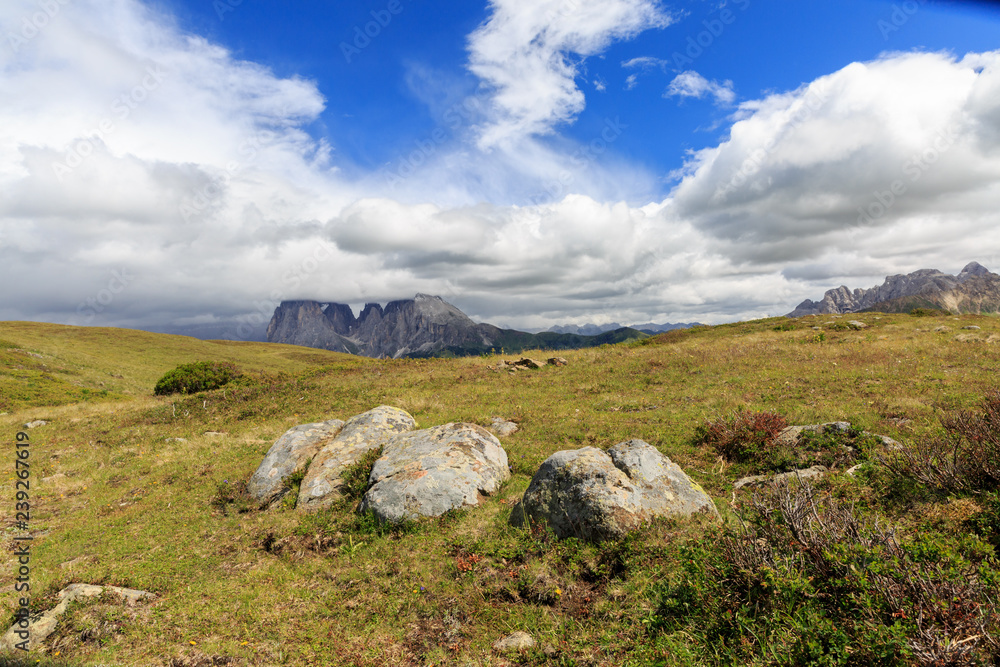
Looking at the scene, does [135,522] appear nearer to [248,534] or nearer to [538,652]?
[248,534]

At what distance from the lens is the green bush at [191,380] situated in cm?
3759

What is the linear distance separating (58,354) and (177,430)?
59821 mm

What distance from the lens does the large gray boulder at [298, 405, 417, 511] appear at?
1295 centimetres

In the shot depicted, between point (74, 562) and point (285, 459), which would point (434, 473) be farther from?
point (74, 562)

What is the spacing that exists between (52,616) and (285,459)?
7.31 metres

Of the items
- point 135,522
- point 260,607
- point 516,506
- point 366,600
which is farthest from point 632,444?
point 135,522

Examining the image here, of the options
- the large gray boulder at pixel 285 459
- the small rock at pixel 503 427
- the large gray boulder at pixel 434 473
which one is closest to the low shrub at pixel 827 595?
the large gray boulder at pixel 434 473

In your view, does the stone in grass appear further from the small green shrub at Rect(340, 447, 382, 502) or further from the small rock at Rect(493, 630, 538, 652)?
the small rock at Rect(493, 630, 538, 652)

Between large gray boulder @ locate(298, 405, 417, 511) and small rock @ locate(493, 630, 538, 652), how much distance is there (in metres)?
7.60

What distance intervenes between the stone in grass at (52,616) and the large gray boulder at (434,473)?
16.2ft

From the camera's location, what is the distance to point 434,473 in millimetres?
11930

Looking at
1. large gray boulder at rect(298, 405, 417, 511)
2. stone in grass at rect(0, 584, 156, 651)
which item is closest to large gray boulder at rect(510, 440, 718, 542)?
large gray boulder at rect(298, 405, 417, 511)

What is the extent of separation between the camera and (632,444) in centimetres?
1117

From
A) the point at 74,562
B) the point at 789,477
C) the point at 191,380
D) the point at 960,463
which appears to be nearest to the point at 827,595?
the point at 789,477
